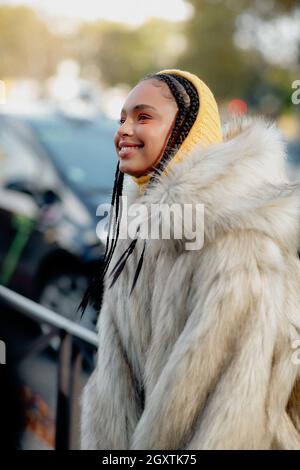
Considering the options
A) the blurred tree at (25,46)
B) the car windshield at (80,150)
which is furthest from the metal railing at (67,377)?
the blurred tree at (25,46)

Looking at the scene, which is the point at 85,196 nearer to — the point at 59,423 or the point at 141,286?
the point at 59,423

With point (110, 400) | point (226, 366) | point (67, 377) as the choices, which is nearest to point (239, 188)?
point (226, 366)

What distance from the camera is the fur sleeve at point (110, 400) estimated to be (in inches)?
79.7

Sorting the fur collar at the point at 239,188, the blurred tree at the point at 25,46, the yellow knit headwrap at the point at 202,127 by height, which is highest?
the blurred tree at the point at 25,46

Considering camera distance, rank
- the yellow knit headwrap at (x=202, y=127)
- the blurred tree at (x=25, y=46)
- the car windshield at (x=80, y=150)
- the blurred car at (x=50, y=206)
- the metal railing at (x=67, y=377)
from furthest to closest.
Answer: the blurred tree at (x=25, y=46), the car windshield at (x=80, y=150), the blurred car at (x=50, y=206), the metal railing at (x=67, y=377), the yellow knit headwrap at (x=202, y=127)

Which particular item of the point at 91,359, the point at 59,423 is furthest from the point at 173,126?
the point at 59,423

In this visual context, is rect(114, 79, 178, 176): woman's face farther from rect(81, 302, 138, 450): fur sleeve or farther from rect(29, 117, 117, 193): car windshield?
rect(29, 117, 117, 193): car windshield

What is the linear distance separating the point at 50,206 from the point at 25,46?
66056mm

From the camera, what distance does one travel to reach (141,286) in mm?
1960

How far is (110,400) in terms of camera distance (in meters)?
2.05

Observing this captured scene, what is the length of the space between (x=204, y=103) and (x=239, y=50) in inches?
1552

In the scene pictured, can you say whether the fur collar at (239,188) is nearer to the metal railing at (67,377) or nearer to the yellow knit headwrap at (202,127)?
the yellow knit headwrap at (202,127)

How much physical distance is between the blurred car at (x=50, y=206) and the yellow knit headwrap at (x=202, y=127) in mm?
3637

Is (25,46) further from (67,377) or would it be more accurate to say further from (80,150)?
(67,377)
